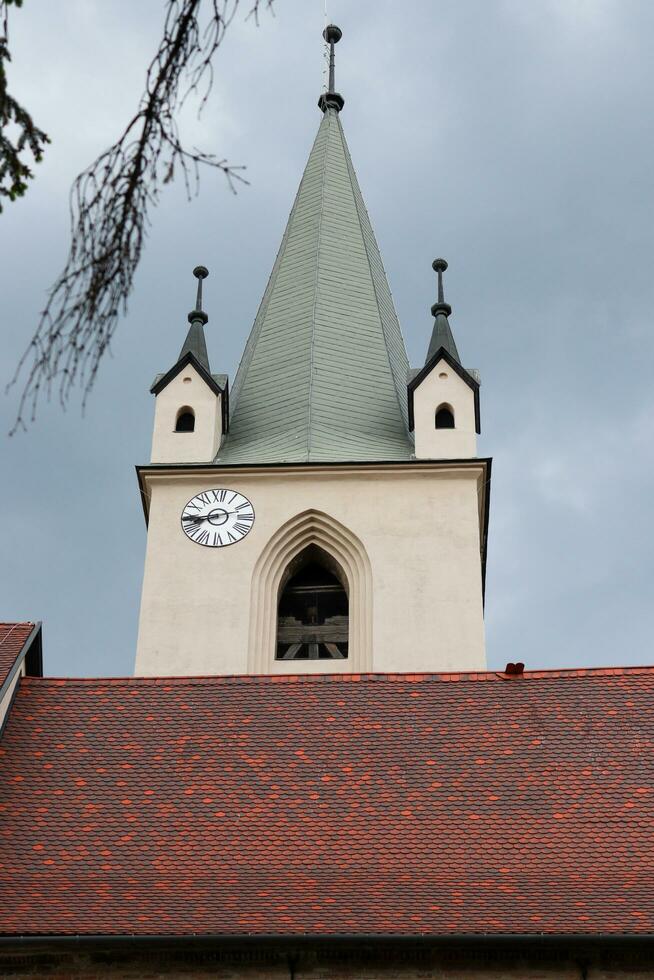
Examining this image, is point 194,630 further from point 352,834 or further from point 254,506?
point 352,834

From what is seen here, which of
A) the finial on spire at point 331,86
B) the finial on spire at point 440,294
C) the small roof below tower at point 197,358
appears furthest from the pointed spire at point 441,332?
the finial on spire at point 331,86

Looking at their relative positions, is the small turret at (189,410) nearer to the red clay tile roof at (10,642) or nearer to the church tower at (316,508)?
the church tower at (316,508)

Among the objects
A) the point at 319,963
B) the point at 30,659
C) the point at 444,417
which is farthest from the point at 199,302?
the point at 319,963

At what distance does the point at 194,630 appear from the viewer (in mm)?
22500

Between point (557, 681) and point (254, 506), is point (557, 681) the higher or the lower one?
the lower one

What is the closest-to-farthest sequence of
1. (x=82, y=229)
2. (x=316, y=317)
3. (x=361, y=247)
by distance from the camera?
(x=82, y=229) → (x=316, y=317) → (x=361, y=247)

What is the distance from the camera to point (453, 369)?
26281 mm

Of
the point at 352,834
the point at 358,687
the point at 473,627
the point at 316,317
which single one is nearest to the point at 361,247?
the point at 316,317

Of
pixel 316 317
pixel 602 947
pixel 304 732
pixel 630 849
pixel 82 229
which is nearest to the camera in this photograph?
pixel 82 229

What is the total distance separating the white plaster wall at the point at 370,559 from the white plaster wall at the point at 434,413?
552 mm

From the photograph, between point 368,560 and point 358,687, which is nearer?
point 358,687

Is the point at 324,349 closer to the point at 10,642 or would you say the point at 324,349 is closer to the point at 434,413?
the point at 434,413

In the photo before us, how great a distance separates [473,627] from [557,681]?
7471 millimetres

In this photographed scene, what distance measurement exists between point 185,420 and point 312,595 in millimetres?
4091
